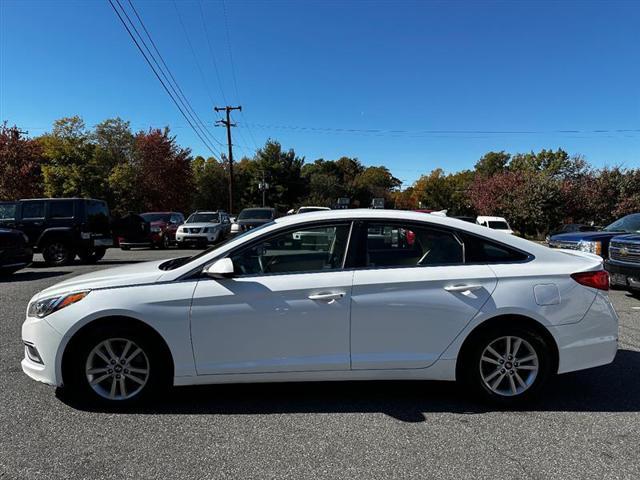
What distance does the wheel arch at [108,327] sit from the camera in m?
3.78

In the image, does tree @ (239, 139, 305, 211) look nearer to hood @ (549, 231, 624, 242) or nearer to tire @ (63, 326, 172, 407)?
hood @ (549, 231, 624, 242)

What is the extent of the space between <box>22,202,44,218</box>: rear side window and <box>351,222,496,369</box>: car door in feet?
45.2

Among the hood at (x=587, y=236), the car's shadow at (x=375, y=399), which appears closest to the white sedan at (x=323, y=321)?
the car's shadow at (x=375, y=399)

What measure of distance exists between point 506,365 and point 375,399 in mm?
1112

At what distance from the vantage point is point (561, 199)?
116 ft

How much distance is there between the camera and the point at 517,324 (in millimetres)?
3912

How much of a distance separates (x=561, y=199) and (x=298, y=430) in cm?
3652

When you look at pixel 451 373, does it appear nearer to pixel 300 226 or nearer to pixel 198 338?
pixel 300 226

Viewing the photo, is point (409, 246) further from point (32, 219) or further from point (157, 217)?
point (157, 217)

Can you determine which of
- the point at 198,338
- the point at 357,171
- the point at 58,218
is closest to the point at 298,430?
the point at 198,338

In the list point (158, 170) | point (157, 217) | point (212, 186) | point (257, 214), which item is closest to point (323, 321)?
point (257, 214)

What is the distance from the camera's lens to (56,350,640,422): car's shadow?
12.8 ft

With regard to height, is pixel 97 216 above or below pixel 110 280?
above

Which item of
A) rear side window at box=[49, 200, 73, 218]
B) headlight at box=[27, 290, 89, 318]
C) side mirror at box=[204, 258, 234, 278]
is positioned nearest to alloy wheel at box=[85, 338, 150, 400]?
headlight at box=[27, 290, 89, 318]
